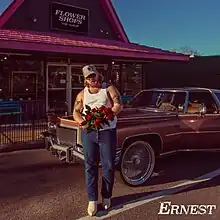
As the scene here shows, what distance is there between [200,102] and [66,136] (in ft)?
9.61

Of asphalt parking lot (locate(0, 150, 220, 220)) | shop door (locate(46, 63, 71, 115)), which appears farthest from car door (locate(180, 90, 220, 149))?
shop door (locate(46, 63, 71, 115))

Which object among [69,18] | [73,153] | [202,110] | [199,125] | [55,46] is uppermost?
[69,18]

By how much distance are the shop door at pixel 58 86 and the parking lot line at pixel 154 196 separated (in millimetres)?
9702

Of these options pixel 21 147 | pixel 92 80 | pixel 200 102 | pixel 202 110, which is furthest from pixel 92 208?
pixel 21 147

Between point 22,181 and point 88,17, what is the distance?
12.1 m

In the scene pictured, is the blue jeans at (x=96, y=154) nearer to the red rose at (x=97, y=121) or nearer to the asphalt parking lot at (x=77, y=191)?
the red rose at (x=97, y=121)

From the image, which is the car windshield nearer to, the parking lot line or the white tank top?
the parking lot line

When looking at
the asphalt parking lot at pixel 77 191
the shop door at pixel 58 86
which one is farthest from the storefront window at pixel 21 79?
the asphalt parking lot at pixel 77 191

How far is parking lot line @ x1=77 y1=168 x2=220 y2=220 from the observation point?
14.4 feet

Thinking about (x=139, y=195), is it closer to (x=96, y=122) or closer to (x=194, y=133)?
(x=96, y=122)

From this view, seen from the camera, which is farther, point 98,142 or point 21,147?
point 21,147

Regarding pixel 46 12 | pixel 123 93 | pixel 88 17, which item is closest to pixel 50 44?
pixel 46 12

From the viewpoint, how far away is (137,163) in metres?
5.63

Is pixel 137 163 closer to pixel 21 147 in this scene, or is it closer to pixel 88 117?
pixel 88 117
